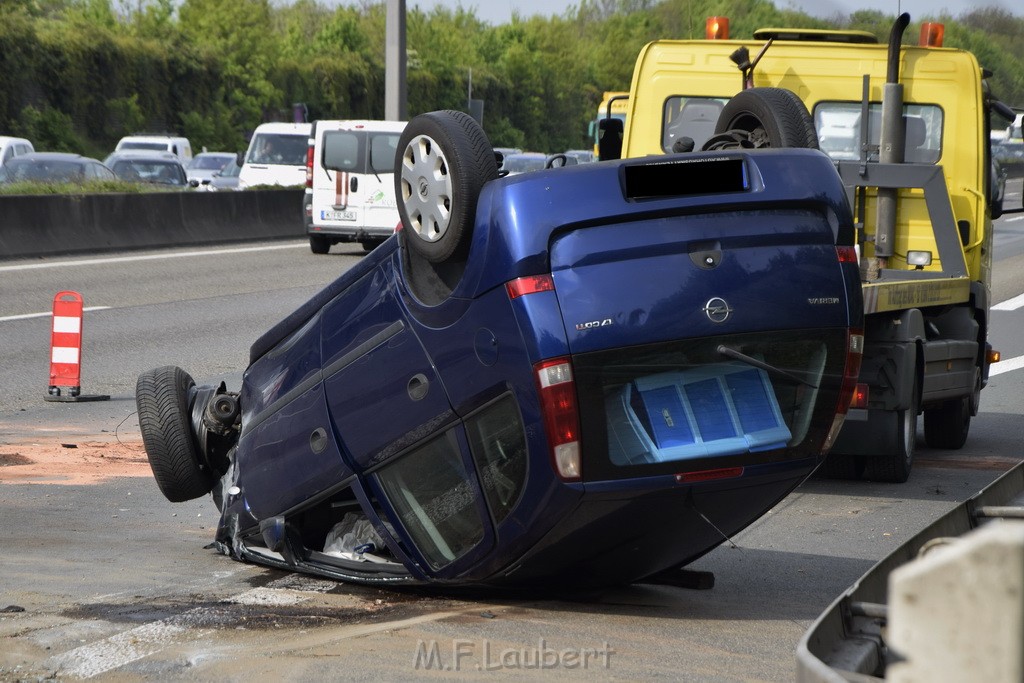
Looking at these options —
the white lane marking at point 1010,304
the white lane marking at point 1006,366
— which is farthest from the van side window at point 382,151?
the white lane marking at point 1006,366

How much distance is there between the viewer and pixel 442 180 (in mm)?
4949

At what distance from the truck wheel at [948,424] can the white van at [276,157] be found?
21.5 m

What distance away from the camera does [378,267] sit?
17.6 ft

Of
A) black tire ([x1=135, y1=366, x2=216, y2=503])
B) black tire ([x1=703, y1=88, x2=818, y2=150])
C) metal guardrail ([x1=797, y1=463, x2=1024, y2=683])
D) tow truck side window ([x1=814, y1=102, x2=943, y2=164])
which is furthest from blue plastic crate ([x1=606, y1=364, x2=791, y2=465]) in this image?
tow truck side window ([x1=814, y1=102, x2=943, y2=164])

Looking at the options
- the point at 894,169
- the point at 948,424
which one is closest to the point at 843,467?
the point at 948,424

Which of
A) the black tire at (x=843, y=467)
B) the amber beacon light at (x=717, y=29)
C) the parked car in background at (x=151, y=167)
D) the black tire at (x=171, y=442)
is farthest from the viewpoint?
the parked car in background at (x=151, y=167)

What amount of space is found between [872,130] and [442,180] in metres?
6.28

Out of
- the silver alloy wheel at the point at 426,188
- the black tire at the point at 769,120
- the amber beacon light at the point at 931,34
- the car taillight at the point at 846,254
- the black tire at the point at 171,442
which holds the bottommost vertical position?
the black tire at the point at 171,442

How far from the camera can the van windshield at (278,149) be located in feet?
103

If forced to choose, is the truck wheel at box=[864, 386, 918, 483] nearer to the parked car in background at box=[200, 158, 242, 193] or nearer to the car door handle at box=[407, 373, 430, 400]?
the car door handle at box=[407, 373, 430, 400]

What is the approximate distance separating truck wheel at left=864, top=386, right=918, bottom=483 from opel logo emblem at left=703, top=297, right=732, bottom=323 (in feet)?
13.9

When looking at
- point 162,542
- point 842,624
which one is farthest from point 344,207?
point 842,624

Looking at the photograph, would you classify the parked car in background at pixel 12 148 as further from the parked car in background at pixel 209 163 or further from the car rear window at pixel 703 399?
the car rear window at pixel 703 399

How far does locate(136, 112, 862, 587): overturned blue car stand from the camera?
15.0 ft
